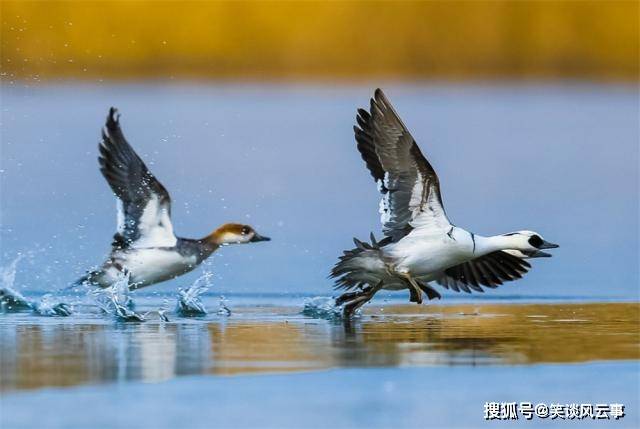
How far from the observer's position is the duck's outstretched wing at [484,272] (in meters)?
14.3

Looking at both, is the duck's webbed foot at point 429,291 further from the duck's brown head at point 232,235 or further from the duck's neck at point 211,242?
the duck's neck at point 211,242

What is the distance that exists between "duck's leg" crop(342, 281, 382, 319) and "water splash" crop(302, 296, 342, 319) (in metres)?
0.12

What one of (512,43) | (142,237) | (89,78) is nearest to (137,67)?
(89,78)

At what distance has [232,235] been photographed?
15156mm

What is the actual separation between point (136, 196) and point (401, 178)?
2.54 meters

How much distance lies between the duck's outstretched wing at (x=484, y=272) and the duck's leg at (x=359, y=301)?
1.02 metres

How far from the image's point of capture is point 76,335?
11.9 m

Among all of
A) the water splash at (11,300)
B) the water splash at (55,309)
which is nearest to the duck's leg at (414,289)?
the water splash at (55,309)

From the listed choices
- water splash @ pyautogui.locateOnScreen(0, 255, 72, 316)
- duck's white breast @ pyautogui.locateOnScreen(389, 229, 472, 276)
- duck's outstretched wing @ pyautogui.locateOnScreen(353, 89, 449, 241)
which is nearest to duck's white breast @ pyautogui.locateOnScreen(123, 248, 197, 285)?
water splash @ pyautogui.locateOnScreen(0, 255, 72, 316)

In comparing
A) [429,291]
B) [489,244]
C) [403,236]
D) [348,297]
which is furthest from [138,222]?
[489,244]

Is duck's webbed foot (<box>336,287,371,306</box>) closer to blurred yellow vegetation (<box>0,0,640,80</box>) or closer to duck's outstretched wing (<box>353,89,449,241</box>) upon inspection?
duck's outstretched wing (<box>353,89,449,241</box>)

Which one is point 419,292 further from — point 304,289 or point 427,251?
point 304,289

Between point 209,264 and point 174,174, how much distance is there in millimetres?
8753

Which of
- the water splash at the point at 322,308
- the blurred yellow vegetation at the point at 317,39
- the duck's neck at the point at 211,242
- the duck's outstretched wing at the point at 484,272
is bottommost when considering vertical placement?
the water splash at the point at 322,308
